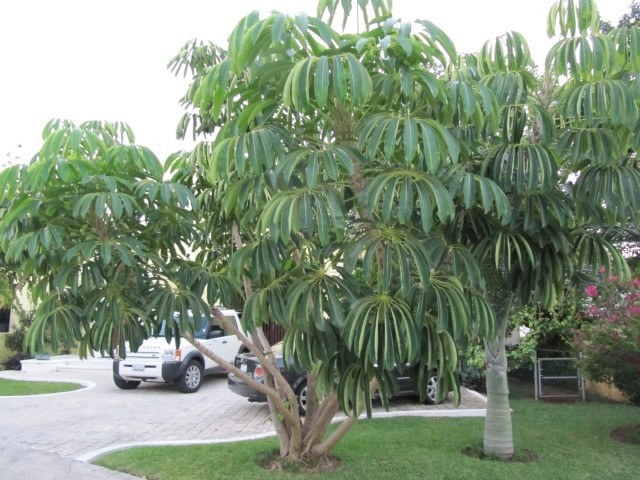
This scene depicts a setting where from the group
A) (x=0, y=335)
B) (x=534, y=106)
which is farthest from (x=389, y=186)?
(x=0, y=335)

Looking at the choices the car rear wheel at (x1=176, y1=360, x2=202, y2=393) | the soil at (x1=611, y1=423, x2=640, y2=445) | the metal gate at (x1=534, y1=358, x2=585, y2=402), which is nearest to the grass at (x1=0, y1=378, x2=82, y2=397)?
the car rear wheel at (x1=176, y1=360, x2=202, y2=393)

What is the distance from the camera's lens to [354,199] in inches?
193

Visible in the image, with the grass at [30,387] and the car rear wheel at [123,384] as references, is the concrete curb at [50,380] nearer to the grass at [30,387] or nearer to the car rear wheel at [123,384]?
the grass at [30,387]

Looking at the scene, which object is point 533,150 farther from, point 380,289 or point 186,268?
point 186,268

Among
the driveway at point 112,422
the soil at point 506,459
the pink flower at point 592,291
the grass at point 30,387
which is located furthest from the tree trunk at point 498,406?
the grass at point 30,387

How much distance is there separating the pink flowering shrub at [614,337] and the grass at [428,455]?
31.7 inches

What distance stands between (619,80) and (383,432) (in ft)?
19.8

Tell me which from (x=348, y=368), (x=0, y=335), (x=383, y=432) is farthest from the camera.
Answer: (x=0, y=335)

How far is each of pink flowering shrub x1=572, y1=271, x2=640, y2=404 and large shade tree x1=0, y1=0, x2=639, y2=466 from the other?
11.4 feet

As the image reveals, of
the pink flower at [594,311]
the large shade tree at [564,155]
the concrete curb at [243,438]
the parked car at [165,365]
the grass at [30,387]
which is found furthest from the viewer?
the grass at [30,387]

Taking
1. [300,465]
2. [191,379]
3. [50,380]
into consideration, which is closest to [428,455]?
[300,465]

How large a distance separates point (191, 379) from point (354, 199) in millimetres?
11227

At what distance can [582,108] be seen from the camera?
17.4 feet

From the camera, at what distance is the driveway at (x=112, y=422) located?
8.38m
